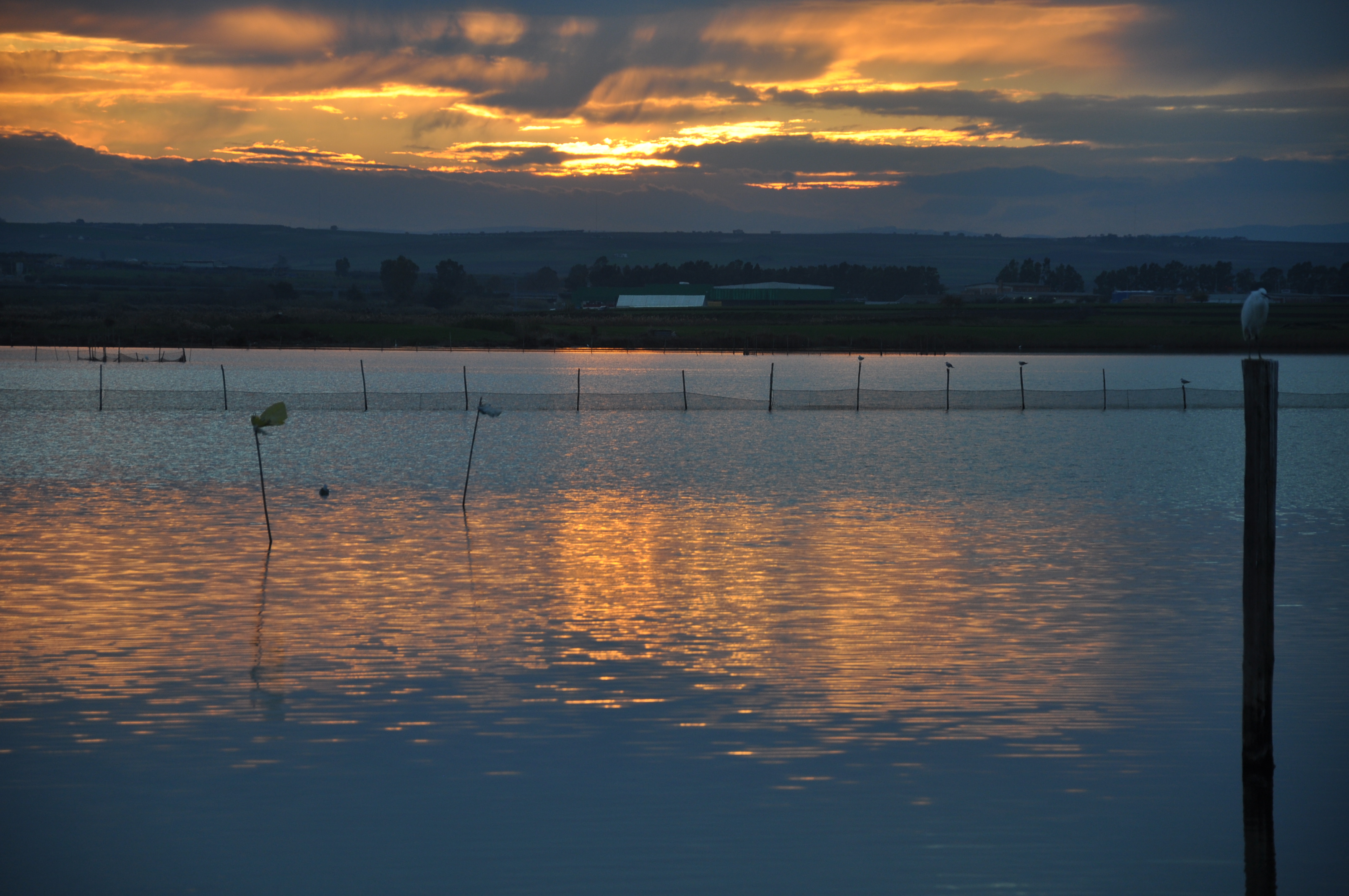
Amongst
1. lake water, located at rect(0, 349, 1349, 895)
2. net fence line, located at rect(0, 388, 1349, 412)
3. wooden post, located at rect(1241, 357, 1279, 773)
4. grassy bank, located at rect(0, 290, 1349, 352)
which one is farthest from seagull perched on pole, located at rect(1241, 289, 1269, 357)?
grassy bank, located at rect(0, 290, 1349, 352)

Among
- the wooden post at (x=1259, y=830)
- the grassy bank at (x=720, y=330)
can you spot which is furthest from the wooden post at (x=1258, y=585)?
the grassy bank at (x=720, y=330)

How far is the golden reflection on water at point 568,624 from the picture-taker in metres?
11.4

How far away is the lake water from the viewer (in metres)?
8.53

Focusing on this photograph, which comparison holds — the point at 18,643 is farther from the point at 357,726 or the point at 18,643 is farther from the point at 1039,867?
the point at 1039,867

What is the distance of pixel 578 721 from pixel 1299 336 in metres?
123

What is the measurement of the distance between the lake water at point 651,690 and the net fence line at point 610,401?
25643 mm

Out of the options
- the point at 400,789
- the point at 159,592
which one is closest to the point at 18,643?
the point at 159,592

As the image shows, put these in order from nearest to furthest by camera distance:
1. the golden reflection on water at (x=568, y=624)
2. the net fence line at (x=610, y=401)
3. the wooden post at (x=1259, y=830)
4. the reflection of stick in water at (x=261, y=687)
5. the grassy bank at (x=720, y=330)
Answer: the wooden post at (x=1259, y=830) < the reflection of stick in water at (x=261, y=687) < the golden reflection on water at (x=568, y=624) < the net fence line at (x=610, y=401) < the grassy bank at (x=720, y=330)

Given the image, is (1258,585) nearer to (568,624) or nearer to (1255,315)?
(1255,315)

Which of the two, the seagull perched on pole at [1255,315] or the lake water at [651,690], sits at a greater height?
the seagull perched on pole at [1255,315]

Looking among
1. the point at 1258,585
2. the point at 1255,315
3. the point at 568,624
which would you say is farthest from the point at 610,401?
the point at 1258,585

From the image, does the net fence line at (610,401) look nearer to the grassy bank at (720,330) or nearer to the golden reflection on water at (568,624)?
the golden reflection on water at (568,624)

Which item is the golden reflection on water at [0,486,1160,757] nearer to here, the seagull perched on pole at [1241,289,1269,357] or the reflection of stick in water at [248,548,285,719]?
the reflection of stick in water at [248,548,285,719]

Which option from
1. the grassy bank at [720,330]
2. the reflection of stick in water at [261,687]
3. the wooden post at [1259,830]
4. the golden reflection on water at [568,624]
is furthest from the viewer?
the grassy bank at [720,330]
